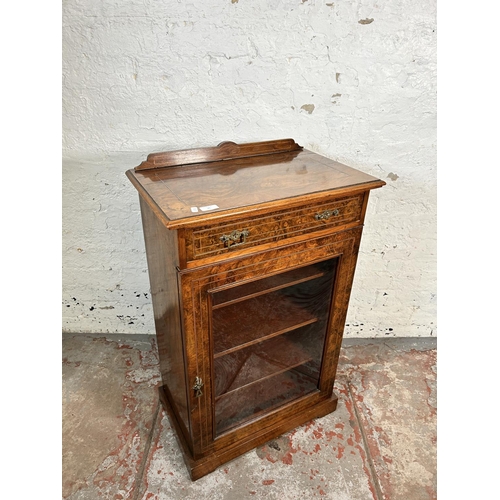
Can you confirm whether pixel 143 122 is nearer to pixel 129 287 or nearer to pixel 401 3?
pixel 129 287

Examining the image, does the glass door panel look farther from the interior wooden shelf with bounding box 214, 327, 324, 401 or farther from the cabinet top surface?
the cabinet top surface

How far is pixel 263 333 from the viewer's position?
1682 millimetres

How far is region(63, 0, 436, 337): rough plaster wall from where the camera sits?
1639mm

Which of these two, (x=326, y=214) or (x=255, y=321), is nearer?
(x=326, y=214)

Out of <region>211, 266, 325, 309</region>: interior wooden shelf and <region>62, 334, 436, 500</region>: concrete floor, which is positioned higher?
<region>211, 266, 325, 309</region>: interior wooden shelf

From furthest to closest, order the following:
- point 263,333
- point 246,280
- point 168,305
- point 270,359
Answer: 1. point 270,359
2. point 263,333
3. point 168,305
4. point 246,280

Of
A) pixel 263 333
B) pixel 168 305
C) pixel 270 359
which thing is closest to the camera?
pixel 168 305

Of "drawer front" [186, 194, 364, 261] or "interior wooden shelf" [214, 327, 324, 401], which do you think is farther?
"interior wooden shelf" [214, 327, 324, 401]

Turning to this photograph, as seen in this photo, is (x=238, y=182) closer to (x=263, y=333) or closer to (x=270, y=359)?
(x=263, y=333)

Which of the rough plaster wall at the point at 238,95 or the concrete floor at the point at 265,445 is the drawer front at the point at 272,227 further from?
the concrete floor at the point at 265,445

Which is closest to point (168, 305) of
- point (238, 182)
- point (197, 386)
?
point (197, 386)

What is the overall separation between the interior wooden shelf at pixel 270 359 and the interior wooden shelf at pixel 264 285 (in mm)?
323

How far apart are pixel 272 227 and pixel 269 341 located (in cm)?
74

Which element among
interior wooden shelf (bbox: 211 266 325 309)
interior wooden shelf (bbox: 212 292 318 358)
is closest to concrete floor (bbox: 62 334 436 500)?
interior wooden shelf (bbox: 212 292 318 358)
